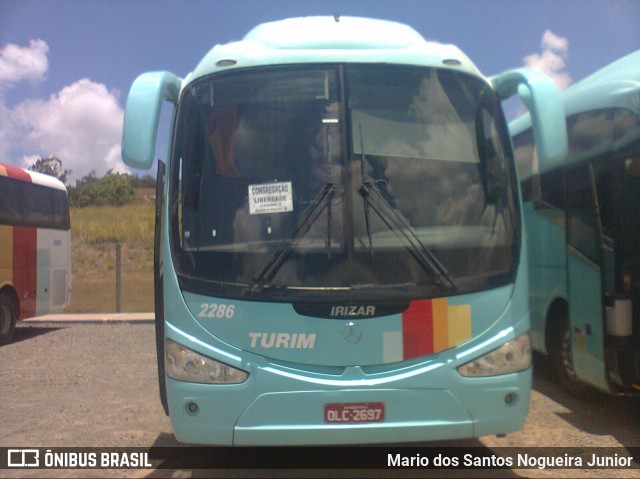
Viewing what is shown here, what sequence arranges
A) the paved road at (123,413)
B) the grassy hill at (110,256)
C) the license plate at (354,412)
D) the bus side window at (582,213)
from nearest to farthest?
the license plate at (354,412)
the paved road at (123,413)
the bus side window at (582,213)
the grassy hill at (110,256)

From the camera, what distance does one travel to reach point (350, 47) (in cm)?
477

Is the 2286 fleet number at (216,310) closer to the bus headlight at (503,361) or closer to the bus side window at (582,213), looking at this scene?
the bus headlight at (503,361)

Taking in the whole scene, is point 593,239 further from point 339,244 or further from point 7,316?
point 7,316

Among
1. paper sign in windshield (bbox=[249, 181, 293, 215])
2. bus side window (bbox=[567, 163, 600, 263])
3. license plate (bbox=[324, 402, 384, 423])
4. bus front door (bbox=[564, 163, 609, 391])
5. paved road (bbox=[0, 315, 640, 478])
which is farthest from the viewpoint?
bus side window (bbox=[567, 163, 600, 263])

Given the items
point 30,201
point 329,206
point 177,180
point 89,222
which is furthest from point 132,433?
point 89,222

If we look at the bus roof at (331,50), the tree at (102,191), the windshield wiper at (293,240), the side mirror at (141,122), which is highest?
the tree at (102,191)

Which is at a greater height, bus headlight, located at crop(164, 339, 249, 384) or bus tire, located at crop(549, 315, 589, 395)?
bus headlight, located at crop(164, 339, 249, 384)

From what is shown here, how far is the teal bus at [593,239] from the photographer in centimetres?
584

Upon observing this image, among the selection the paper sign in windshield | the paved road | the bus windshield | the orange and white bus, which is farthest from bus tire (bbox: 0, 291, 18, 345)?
the paper sign in windshield

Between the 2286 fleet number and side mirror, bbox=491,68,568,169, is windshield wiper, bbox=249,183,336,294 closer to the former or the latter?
the 2286 fleet number

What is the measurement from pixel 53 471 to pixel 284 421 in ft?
7.23

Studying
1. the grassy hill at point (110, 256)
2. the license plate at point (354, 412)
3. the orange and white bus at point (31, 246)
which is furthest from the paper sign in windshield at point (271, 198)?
the grassy hill at point (110, 256)

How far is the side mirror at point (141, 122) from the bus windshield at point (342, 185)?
7.9 inches

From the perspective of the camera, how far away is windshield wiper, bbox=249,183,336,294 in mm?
4227
